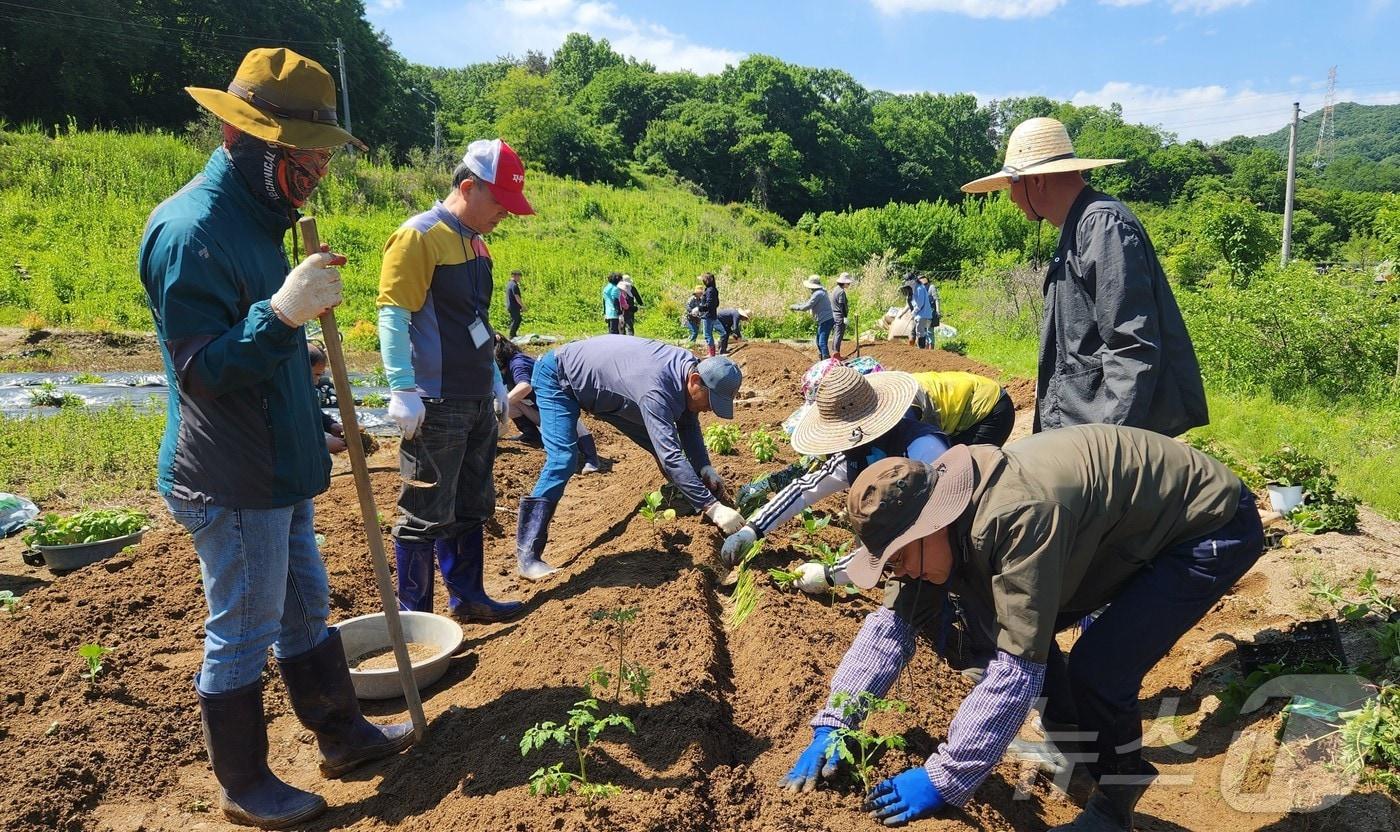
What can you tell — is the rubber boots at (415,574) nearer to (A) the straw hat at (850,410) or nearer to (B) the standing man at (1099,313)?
(A) the straw hat at (850,410)

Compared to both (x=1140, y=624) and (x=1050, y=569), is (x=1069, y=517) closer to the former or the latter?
(x=1050, y=569)

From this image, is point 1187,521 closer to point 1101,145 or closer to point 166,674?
point 166,674

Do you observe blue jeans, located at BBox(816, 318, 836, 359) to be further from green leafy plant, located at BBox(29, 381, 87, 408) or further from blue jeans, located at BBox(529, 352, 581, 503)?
green leafy plant, located at BBox(29, 381, 87, 408)

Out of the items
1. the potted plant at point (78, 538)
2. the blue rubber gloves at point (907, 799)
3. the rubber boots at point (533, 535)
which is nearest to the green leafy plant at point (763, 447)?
the rubber boots at point (533, 535)

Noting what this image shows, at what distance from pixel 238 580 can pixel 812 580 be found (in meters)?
2.55

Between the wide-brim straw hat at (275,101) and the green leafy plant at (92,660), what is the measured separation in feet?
7.44

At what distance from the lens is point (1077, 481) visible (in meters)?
2.27

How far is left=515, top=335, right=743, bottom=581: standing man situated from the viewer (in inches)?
170

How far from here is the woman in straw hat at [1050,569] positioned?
2.20 m

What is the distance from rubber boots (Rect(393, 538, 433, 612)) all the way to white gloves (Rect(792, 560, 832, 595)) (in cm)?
176

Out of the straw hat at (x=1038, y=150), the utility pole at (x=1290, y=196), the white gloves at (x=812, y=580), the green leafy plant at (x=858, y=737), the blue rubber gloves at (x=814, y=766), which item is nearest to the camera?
the green leafy plant at (x=858, y=737)

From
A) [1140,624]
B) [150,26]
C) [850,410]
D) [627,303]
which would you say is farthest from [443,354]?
[150,26]

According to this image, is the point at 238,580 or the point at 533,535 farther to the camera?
the point at 533,535

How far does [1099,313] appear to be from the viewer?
308 cm
